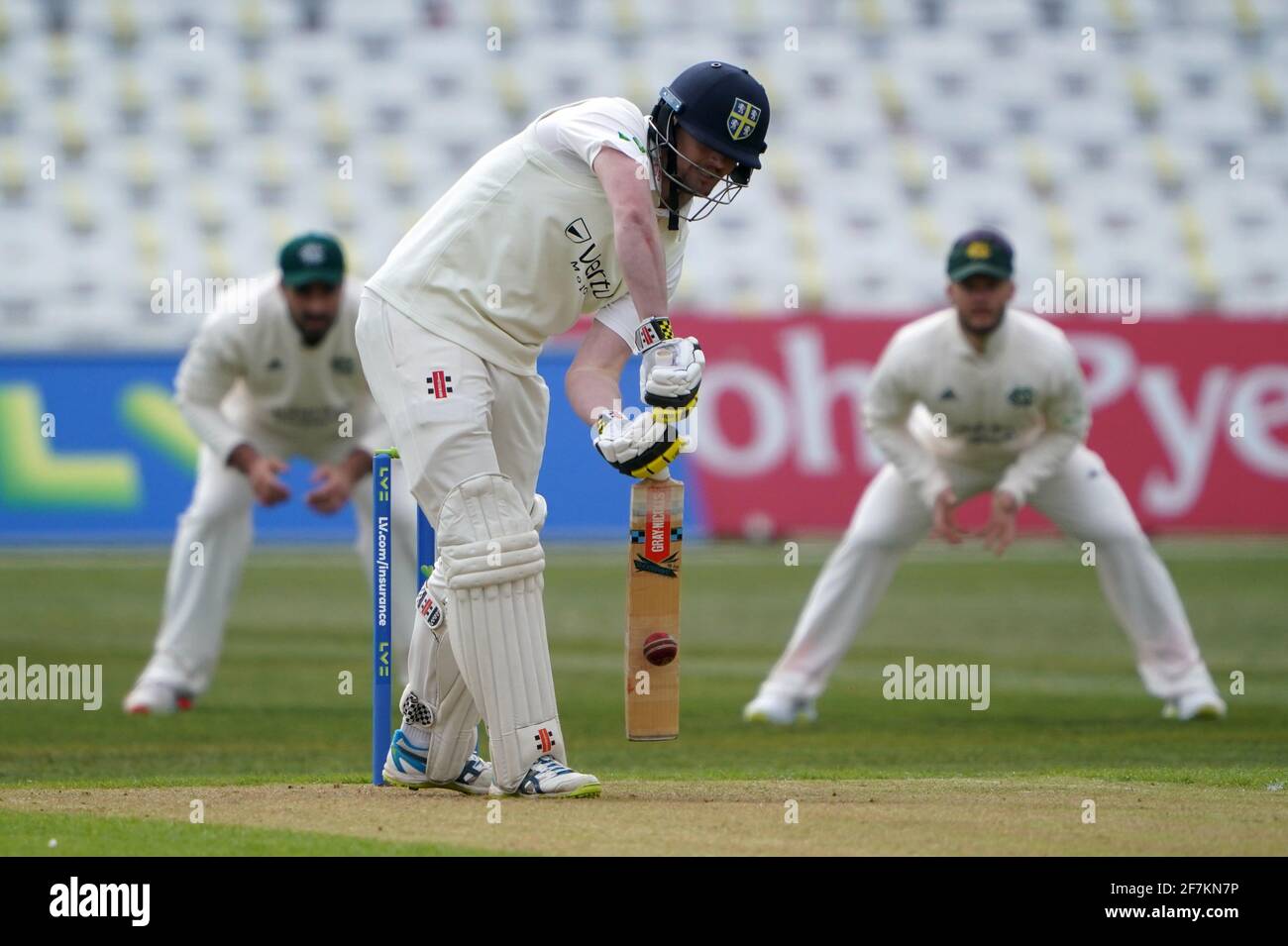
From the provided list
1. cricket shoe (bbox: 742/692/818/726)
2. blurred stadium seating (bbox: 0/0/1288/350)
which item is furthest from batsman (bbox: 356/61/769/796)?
blurred stadium seating (bbox: 0/0/1288/350)

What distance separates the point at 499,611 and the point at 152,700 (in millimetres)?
4085

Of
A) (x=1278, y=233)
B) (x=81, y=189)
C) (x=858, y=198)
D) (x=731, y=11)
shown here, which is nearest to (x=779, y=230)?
(x=858, y=198)

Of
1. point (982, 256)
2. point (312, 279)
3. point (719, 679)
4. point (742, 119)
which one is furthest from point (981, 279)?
point (742, 119)

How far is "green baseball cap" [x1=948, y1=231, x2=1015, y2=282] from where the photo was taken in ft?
27.6

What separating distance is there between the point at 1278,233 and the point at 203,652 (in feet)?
49.8

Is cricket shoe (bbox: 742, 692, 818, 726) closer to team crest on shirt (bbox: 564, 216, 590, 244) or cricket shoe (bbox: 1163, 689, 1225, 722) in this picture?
cricket shoe (bbox: 1163, 689, 1225, 722)

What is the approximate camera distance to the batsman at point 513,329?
514 centimetres

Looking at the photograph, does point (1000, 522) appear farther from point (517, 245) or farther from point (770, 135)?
point (770, 135)

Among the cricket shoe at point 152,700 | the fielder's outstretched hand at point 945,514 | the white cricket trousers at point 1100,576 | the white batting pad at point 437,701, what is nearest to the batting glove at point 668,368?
the white batting pad at point 437,701

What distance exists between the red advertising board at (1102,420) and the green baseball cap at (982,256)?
284 inches

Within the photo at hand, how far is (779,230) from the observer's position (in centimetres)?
1997

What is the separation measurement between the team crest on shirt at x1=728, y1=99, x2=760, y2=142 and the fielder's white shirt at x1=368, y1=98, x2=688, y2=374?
0.88 feet

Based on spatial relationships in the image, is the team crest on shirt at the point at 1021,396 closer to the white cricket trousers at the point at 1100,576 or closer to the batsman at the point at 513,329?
the white cricket trousers at the point at 1100,576

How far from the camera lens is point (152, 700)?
8.77 meters
